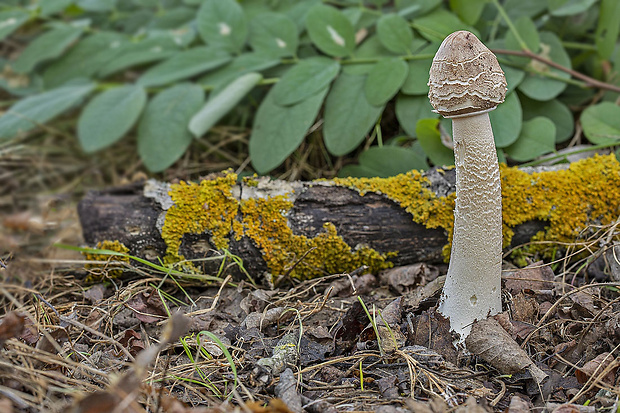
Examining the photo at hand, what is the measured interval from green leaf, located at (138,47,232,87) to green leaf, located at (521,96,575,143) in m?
2.19

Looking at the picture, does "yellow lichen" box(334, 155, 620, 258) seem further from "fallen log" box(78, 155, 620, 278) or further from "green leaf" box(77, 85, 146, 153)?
"green leaf" box(77, 85, 146, 153)

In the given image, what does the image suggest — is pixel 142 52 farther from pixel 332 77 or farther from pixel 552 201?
pixel 552 201

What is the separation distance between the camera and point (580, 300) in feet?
7.39

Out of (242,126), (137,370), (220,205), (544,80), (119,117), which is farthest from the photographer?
(242,126)

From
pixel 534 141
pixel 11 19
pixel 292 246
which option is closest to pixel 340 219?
pixel 292 246

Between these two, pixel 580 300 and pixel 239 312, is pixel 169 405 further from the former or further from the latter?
pixel 580 300

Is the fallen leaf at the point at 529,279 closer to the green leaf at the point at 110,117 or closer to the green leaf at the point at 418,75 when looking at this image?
the green leaf at the point at 418,75

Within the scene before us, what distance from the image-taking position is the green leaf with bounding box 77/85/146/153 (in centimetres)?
349

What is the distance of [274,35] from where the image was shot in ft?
11.7

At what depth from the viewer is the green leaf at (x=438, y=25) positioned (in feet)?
10.6

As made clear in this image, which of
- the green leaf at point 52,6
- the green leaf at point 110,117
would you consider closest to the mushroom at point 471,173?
the green leaf at point 110,117

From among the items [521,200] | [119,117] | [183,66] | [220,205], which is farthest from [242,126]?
[521,200]

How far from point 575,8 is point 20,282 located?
3994 mm

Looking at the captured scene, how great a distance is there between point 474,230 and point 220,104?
200cm
